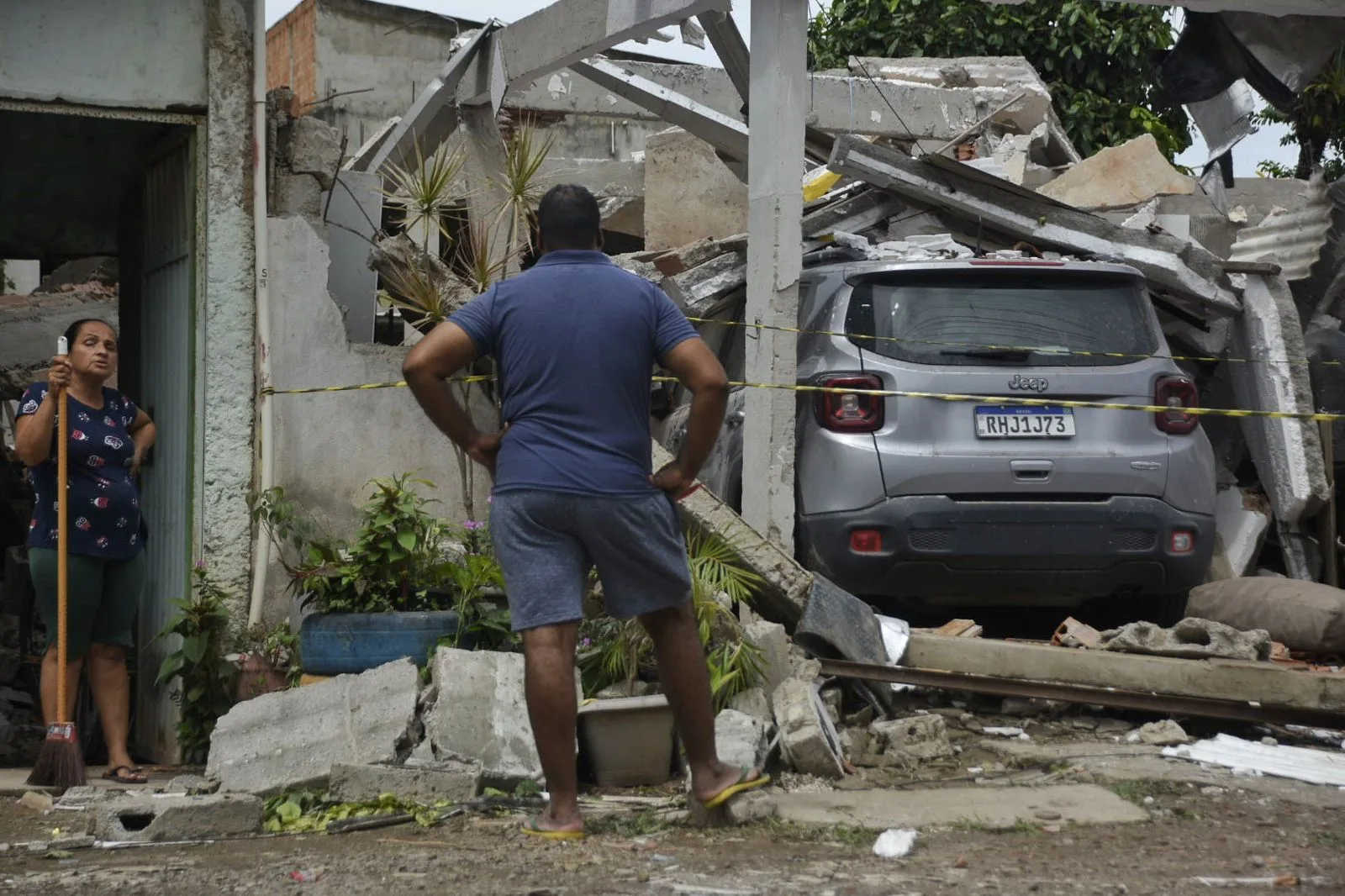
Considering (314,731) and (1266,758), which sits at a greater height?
(314,731)

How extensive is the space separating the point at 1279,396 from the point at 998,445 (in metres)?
2.71

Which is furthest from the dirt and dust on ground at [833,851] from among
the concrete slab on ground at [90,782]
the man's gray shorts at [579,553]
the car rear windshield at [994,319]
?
the car rear windshield at [994,319]

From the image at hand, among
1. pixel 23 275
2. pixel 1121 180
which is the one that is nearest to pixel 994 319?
pixel 1121 180

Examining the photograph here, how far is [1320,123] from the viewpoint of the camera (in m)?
19.6

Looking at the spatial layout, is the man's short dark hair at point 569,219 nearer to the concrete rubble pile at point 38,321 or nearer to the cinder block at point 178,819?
the cinder block at point 178,819

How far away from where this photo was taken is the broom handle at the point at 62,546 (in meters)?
5.85

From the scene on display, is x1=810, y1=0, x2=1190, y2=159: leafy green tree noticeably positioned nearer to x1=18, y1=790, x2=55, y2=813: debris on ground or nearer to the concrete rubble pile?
the concrete rubble pile

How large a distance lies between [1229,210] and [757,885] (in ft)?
31.5

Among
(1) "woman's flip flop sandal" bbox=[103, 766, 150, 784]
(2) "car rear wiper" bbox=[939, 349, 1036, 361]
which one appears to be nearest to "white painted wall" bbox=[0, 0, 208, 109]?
(1) "woman's flip flop sandal" bbox=[103, 766, 150, 784]

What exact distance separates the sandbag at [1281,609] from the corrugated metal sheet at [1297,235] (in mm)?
2812

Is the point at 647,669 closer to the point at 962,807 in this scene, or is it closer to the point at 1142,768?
the point at 962,807

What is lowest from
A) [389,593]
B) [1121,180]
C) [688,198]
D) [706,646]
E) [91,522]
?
[706,646]

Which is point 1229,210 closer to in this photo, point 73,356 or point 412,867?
point 73,356

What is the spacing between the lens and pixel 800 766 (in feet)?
17.9
